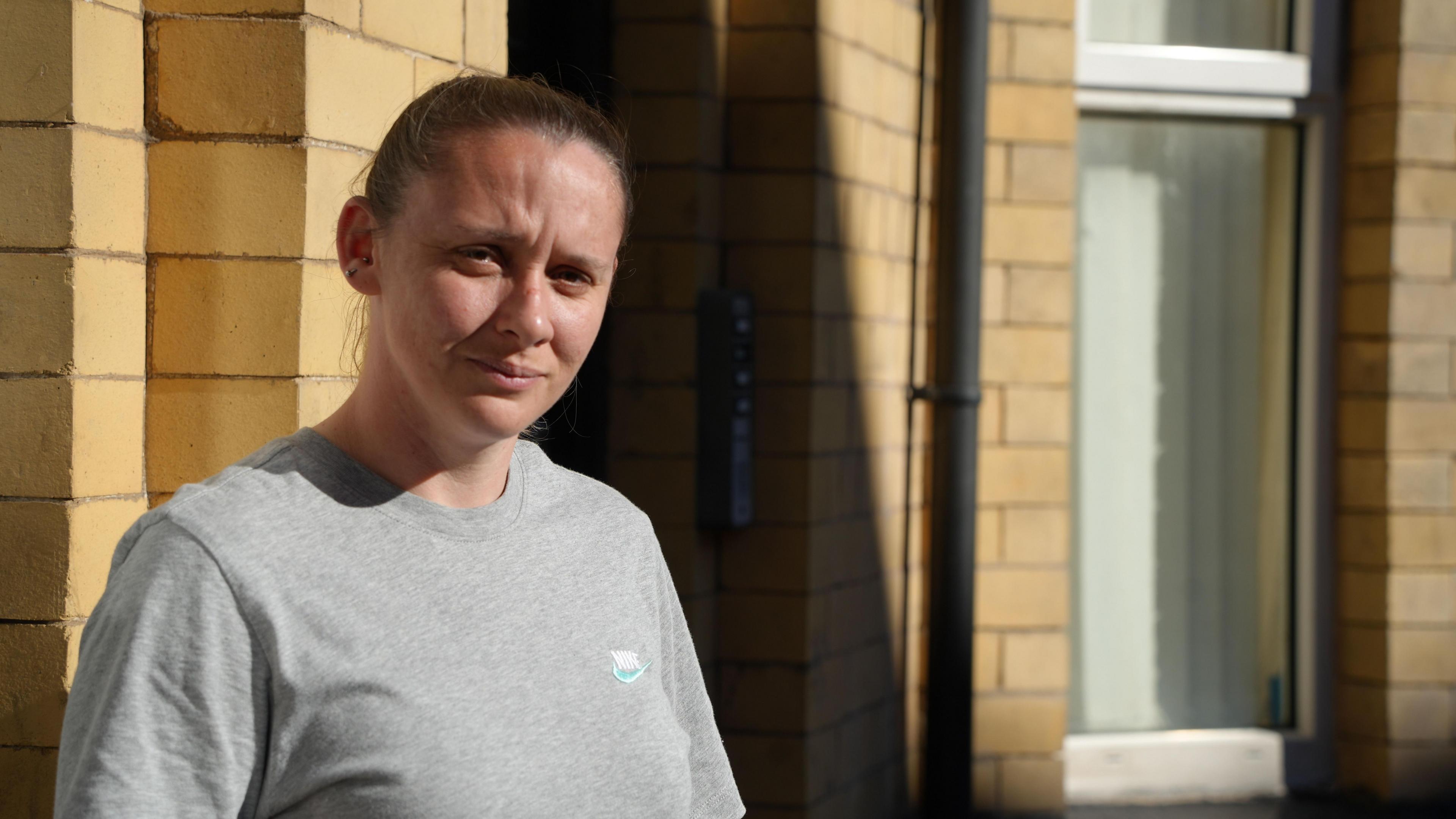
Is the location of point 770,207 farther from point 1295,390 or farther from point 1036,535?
point 1295,390

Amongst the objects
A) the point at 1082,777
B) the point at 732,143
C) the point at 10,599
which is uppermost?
the point at 732,143

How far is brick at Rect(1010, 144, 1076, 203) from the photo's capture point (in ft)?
13.7

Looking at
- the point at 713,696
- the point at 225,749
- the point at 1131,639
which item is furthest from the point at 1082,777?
the point at 225,749

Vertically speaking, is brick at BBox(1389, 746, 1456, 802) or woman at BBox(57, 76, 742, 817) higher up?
woman at BBox(57, 76, 742, 817)

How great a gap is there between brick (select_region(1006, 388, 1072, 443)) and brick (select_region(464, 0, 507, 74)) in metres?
2.27

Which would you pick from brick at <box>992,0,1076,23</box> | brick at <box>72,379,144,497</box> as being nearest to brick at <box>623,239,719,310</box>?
brick at <box>992,0,1076,23</box>

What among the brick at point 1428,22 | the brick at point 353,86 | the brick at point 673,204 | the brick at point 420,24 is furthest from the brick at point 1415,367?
the brick at point 353,86

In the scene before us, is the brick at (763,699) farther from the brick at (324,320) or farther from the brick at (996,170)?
the brick at (324,320)

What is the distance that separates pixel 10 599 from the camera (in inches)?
71.9

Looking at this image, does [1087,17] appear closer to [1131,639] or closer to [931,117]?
[931,117]

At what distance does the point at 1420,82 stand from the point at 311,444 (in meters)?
4.21

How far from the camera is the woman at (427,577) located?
1.10m

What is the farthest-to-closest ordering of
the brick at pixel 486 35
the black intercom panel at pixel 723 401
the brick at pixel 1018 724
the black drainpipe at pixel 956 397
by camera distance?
the brick at pixel 1018 724
the black drainpipe at pixel 956 397
the black intercom panel at pixel 723 401
the brick at pixel 486 35

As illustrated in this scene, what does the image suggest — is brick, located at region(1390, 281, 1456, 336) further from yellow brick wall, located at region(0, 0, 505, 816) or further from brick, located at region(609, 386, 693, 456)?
yellow brick wall, located at region(0, 0, 505, 816)
